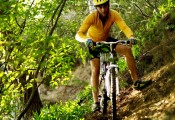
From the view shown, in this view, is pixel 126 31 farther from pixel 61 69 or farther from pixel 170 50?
pixel 170 50

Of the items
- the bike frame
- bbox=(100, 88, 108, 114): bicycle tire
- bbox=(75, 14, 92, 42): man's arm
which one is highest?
bbox=(75, 14, 92, 42): man's arm

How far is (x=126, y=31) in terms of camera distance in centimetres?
647

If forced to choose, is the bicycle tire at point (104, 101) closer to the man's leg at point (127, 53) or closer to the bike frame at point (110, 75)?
the bike frame at point (110, 75)

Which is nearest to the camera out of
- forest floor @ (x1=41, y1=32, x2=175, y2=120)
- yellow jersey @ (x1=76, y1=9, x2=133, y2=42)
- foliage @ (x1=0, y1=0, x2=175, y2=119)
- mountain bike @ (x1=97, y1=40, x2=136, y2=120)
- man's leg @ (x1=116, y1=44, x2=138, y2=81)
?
foliage @ (x1=0, y1=0, x2=175, y2=119)

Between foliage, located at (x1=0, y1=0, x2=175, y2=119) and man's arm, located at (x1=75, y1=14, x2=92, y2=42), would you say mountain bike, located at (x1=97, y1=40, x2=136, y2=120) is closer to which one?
foliage, located at (x1=0, y1=0, x2=175, y2=119)

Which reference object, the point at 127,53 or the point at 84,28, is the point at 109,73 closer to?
the point at 127,53

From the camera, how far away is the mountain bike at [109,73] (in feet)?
18.9

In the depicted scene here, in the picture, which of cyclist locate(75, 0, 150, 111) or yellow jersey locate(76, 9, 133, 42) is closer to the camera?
cyclist locate(75, 0, 150, 111)

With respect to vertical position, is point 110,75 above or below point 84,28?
below

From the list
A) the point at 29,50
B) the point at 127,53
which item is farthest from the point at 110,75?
the point at 29,50

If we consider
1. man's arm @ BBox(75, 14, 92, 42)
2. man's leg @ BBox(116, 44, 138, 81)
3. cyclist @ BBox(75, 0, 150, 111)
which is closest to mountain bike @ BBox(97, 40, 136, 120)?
cyclist @ BBox(75, 0, 150, 111)

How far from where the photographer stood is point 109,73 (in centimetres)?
610

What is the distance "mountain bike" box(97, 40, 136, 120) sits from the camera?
5.76 m

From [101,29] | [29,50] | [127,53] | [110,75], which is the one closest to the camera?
[29,50]
